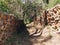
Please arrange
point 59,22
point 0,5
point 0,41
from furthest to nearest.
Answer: point 59,22
point 0,5
point 0,41

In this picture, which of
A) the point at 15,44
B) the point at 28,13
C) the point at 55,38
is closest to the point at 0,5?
the point at 15,44

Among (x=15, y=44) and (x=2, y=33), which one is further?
(x=15, y=44)

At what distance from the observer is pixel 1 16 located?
8.71 meters

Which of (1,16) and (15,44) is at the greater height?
(1,16)

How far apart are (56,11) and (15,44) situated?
5.73 metres

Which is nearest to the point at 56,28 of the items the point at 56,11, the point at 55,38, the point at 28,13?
the point at 56,11

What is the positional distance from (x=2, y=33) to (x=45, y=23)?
8755mm

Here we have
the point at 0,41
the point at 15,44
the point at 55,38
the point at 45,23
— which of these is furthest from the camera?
the point at 45,23

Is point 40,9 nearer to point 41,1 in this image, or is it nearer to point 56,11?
point 41,1

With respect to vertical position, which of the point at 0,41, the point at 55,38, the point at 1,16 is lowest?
the point at 55,38

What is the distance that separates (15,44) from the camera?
1030 centimetres

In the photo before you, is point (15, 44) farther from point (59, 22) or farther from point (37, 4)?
point (37, 4)

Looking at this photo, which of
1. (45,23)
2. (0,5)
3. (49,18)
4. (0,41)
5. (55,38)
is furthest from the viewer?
(45,23)

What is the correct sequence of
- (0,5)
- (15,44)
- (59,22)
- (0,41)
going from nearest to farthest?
(0,41)
(15,44)
(0,5)
(59,22)
